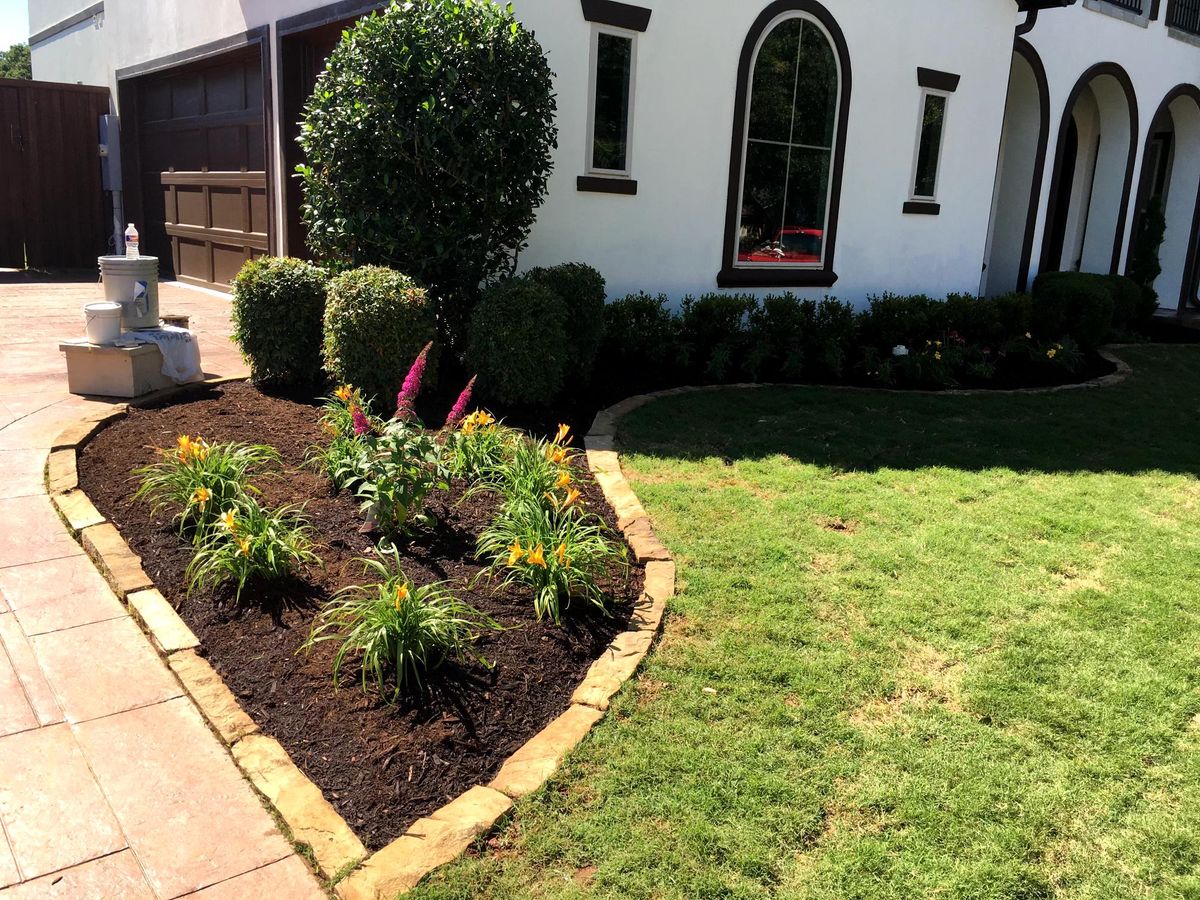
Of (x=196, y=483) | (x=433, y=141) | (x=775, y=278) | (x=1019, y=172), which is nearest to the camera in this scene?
(x=196, y=483)

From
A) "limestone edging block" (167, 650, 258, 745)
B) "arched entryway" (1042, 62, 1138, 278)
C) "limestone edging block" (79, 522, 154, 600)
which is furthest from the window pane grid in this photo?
"limestone edging block" (167, 650, 258, 745)

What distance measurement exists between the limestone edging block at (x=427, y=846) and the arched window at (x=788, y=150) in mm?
7472

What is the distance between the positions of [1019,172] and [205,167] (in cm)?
1081

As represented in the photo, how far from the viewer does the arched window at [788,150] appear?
9.41 metres

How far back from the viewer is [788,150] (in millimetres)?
9852

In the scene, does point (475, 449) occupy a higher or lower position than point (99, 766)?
higher

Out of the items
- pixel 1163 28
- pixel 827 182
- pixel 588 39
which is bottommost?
pixel 827 182

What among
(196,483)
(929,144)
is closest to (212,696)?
(196,483)

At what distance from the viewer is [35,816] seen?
8.81 ft

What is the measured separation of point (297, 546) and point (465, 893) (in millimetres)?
2079

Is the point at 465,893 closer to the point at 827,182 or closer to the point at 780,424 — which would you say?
the point at 780,424

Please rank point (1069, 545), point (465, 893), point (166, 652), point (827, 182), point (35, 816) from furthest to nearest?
point (827, 182), point (1069, 545), point (166, 652), point (35, 816), point (465, 893)

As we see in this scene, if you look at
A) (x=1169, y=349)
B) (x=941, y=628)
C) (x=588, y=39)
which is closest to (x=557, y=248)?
(x=588, y=39)

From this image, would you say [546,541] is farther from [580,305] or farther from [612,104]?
[612,104]
